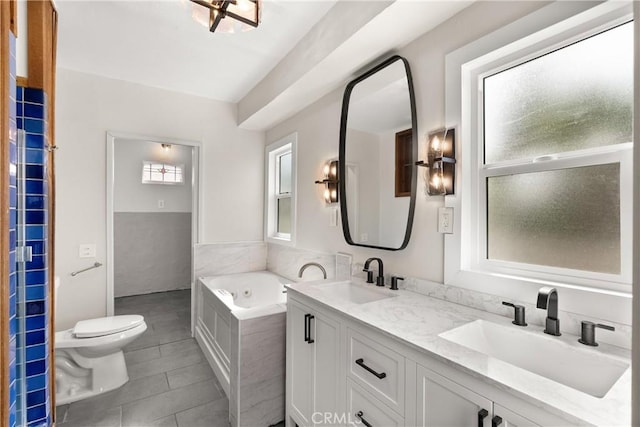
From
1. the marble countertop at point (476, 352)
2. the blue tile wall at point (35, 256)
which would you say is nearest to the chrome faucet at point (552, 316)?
the marble countertop at point (476, 352)

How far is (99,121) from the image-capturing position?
9.04ft

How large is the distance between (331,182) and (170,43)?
1601mm

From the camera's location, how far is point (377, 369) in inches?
46.4

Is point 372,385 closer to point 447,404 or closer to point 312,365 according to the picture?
point 447,404

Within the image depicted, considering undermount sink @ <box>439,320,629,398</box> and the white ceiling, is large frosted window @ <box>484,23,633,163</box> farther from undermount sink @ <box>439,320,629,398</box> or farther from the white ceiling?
the white ceiling

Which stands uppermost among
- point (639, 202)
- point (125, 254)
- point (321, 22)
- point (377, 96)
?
point (321, 22)

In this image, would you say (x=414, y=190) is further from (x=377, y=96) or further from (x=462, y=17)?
(x=462, y=17)

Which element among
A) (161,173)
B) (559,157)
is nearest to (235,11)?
(559,157)

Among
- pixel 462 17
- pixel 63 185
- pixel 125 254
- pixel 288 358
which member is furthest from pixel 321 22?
pixel 125 254

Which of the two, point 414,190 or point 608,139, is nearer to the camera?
point 608,139

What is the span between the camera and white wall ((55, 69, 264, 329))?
2.61 m

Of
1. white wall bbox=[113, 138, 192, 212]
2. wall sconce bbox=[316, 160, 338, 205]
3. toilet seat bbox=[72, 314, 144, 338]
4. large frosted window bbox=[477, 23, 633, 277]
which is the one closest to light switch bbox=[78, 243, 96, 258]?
toilet seat bbox=[72, 314, 144, 338]

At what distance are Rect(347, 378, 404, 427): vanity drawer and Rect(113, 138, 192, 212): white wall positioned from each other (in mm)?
4400

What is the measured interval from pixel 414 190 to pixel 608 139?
800 millimetres
